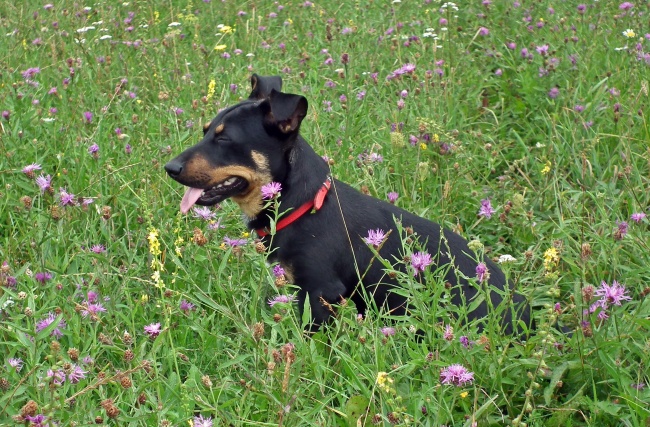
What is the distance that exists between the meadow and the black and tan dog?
19 centimetres

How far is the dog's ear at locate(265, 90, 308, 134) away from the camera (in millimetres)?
3691

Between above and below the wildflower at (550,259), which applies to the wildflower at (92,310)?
below

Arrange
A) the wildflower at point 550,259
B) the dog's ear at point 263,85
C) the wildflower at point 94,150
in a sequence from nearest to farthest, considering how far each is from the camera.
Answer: the wildflower at point 550,259
the dog's ear at point 263,85
the wildflower at point 94,150

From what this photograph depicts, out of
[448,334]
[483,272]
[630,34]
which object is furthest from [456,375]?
[630,34]

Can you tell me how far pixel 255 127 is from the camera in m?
3.82

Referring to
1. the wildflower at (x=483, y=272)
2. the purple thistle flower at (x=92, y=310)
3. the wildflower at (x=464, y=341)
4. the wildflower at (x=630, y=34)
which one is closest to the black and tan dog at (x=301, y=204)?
the purple thistle flower at (x=92, y=310)

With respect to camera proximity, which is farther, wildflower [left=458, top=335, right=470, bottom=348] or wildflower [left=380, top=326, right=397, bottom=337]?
wildflower [left=380, top=326, right=397, bottom=337]

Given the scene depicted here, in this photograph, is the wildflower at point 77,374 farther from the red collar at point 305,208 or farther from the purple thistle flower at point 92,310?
the red collar at point 305,208

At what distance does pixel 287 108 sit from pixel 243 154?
11.3 inches

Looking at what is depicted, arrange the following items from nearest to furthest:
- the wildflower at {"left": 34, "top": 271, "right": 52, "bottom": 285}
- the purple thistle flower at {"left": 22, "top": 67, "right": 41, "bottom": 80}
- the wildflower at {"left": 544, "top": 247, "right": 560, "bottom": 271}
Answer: the wildflower at {"left": 544, "top": 247, "right": 560, "bottom": 271} → the wildflower at {"left": 34, "top": 271, "right": 52, "bottom": 285} → the purple thistle flower at {"left": 22, "top": 67, "right": 41, "bottom": 80}

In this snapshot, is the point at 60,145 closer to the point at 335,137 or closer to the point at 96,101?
the point at 96,101

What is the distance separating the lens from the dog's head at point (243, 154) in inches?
146

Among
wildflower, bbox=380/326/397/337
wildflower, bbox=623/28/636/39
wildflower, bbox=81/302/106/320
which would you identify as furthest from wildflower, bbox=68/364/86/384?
wildflower, bbox=623/28/636/39

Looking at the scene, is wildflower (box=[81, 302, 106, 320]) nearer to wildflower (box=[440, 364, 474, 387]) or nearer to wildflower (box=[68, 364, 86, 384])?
wildflower (box=[68, 364, 86, 384])
